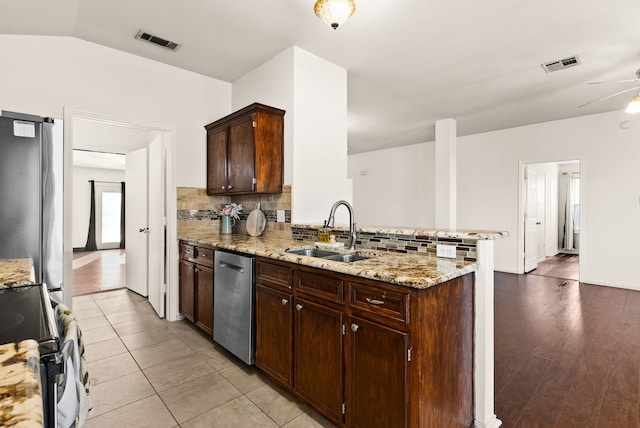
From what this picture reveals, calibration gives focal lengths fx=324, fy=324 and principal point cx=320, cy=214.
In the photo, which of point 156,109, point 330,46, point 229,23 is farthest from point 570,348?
point 156,109

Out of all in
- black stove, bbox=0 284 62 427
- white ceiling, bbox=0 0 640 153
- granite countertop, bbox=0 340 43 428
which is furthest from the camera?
white ceiling, bbox=0 0 640 153

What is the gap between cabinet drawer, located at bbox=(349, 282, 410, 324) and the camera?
1.42 metres

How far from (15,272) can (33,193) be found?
2.41ft

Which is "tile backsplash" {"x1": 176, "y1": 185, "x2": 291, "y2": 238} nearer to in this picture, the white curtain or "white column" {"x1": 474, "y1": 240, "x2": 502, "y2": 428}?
"white column" {"x1": 474, "y1": 240, "x2": 502, "y2": 428}

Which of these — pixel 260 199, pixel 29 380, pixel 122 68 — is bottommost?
pixel 29 380

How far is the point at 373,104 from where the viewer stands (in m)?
4.80

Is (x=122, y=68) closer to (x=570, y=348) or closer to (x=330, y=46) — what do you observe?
(x=330, y=46)

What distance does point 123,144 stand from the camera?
4.66 meters

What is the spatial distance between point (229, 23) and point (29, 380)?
2.88 metres

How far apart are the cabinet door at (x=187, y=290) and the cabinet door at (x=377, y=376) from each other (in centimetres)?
210

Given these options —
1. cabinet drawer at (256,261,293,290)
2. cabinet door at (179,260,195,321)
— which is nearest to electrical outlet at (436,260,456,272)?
cabinet drawer at (256,261,293,290)

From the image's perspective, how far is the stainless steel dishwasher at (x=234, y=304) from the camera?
2309mm

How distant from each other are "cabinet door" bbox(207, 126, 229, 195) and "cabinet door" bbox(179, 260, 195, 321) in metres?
0.87

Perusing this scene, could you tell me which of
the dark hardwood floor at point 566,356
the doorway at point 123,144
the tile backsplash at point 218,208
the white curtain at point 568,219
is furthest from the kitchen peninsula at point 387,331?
the white curtain at point 568,219
